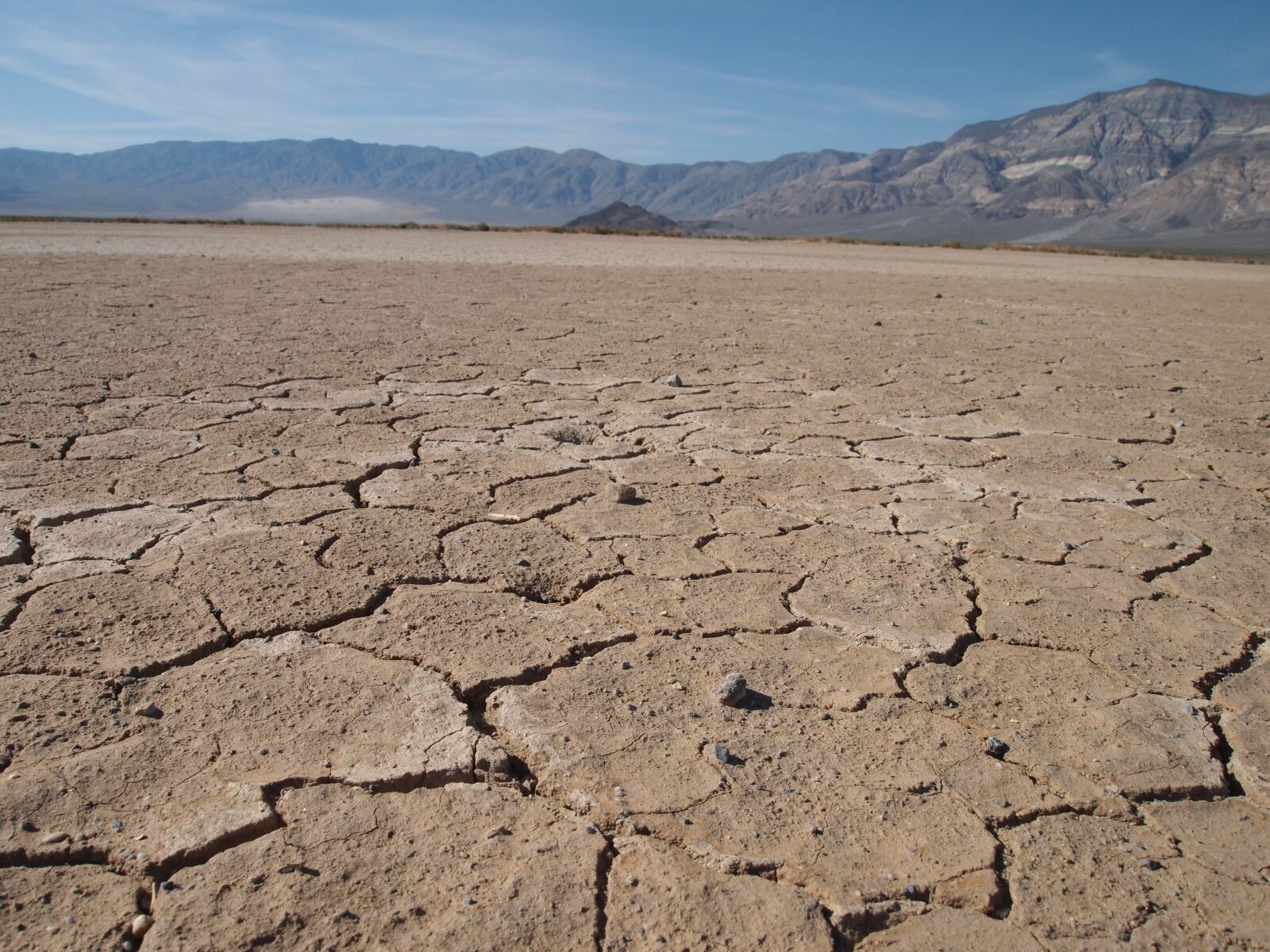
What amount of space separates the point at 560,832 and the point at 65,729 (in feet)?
2.78

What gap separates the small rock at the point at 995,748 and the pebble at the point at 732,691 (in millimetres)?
421

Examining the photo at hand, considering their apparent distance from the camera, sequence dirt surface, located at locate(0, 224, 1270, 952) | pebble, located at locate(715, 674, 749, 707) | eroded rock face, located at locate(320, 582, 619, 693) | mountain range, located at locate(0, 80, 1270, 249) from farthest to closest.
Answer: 1. mountain range, located at locate(0, 80, 1270, 249)
2. eroded rock face, located at locate(320, 582, 619, 693)
3. pebble, located at locate(715, 674, 749, 707)
4. dirt surface, located at locate(0, 224, 1270, 952)

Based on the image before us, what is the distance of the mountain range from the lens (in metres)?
87.2

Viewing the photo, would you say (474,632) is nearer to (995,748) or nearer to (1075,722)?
(995,748)

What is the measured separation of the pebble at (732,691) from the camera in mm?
1602

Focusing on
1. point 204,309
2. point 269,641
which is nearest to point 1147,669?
point 269,641

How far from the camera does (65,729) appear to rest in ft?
4.73

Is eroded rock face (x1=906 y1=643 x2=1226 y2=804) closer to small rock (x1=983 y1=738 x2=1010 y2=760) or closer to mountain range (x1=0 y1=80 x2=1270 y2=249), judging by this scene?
small rock (x1=983 y1=738 x2=1010 y2=760)

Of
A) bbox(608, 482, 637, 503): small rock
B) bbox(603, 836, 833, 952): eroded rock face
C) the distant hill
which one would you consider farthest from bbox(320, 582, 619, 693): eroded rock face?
the distant hill

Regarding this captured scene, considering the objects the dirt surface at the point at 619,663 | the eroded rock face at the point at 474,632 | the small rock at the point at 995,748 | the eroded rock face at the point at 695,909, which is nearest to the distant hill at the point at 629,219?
the dirt surface at the point at 619,663

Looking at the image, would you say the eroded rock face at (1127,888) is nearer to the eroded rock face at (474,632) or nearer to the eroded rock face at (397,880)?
the eroded rock face at (397,880)

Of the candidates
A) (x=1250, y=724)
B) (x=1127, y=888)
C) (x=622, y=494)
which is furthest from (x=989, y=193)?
(x=1127, y=888)

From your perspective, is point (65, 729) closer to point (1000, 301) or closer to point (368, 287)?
point (368, 287)

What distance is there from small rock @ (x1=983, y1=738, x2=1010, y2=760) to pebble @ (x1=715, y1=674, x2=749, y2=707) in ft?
1.38
